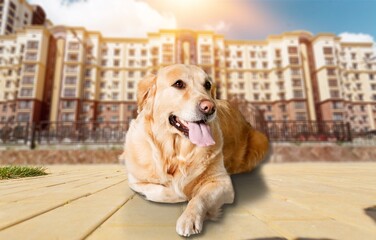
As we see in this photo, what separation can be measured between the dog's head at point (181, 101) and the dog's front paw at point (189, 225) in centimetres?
72

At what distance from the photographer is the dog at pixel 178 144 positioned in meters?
2.07

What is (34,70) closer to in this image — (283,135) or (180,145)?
(283,135)

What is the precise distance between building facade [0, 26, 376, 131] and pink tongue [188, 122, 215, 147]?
49341 millimetres

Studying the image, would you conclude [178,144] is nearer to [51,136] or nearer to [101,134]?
[101,134]

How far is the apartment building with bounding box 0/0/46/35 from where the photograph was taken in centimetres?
5800

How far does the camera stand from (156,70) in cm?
5306

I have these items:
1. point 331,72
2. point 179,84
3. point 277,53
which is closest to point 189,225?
point 179,84

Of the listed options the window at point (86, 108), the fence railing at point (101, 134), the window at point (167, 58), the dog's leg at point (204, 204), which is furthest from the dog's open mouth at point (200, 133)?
the window at point (86, 108)

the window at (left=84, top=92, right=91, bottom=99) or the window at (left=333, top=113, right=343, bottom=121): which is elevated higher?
the window at (left=84, top=92, right=91, bottom=99)

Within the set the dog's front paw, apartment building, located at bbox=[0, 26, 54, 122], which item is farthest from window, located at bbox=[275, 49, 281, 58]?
the dog's front paw

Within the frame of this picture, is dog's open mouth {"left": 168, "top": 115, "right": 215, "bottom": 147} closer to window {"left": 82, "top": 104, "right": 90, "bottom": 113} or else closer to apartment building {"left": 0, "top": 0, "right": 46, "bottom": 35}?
window {"left": 82, "top": 104, "right": 90, "bottom": 113}

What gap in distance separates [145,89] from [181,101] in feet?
2.04

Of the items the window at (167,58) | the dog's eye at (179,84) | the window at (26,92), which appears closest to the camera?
the dog's eye at (179,84)

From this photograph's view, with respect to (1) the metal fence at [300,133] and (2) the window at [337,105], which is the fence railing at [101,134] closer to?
(1) the metal fence at [300,133]
